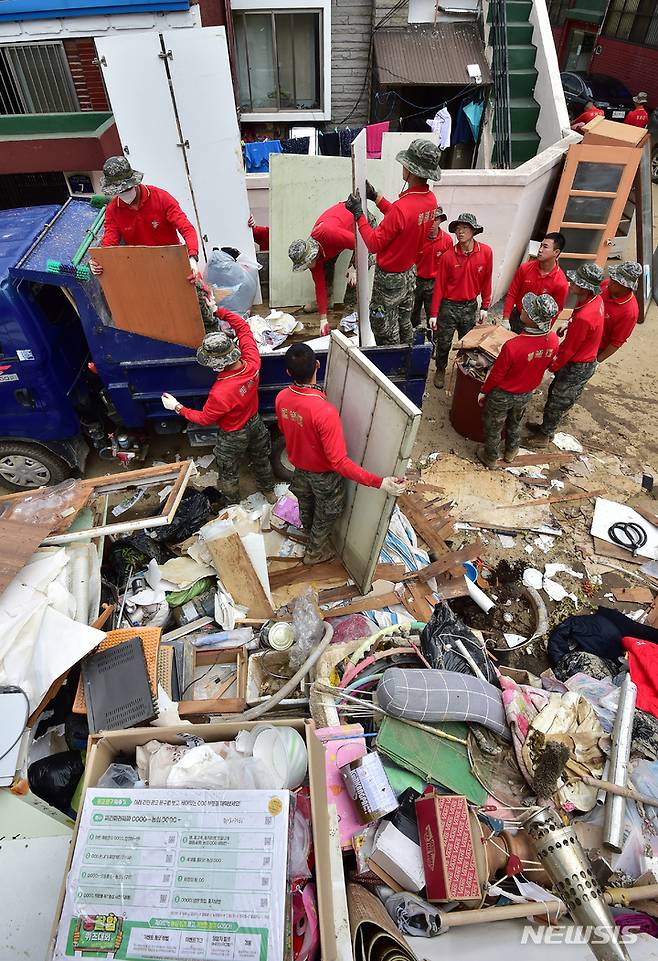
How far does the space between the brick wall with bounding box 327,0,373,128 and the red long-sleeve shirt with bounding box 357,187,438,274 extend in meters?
5.91

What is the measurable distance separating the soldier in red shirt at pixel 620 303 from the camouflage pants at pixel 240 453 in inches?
150

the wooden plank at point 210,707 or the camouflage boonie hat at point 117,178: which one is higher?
the camouflage boonie hat at point 117,178

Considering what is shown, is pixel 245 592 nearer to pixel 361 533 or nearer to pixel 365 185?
pixel 361 533

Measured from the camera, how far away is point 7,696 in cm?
265

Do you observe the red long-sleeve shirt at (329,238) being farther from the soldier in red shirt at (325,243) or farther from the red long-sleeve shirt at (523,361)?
the red long-sleeve shirt at (523,361)

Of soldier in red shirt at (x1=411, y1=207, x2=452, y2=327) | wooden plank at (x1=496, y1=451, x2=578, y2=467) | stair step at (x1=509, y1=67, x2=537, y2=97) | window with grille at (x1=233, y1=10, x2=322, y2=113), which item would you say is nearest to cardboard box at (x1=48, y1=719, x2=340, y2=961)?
wooden plank at (x1=496, y1=451, x2=578, y2=467)

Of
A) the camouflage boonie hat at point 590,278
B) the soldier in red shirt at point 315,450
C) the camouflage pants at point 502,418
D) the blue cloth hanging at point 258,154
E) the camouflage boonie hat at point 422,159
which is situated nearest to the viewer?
the soldier in red shirt at point 315,450

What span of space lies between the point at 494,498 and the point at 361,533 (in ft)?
6.71

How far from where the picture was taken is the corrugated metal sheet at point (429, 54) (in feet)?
28.7

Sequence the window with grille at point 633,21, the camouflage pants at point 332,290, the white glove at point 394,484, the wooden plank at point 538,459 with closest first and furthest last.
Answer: the white glove at point 394,484, the camouflage pants at point 332,290, the wooden plank at point 538,459, the window with grille at point 633,21

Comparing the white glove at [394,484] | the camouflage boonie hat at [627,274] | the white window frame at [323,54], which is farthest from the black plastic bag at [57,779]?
the white window frame at [323,54]

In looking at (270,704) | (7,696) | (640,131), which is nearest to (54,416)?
(7,696)

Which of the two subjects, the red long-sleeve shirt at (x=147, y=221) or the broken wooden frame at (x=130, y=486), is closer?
the broken wooden frame at (x=130, y=486)

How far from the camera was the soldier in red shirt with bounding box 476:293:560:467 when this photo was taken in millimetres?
4750
